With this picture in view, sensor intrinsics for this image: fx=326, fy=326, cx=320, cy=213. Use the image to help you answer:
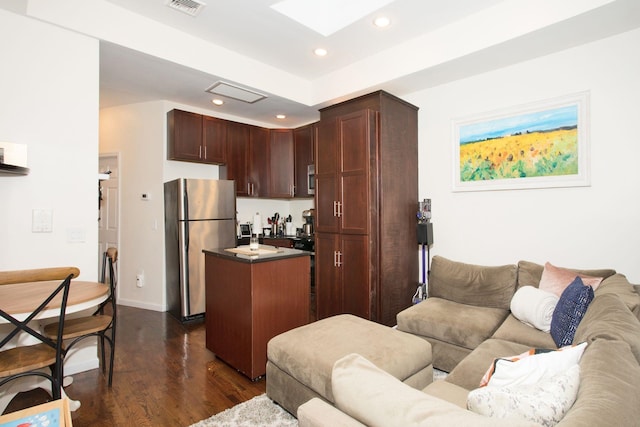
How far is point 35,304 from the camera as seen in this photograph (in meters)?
1.73

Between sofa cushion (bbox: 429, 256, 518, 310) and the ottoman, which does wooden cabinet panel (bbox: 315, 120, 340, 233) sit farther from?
the ottoman

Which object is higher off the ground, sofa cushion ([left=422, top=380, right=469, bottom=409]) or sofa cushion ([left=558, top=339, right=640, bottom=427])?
sofa cushion ([left=558, top=339, right=640, bottom=427])

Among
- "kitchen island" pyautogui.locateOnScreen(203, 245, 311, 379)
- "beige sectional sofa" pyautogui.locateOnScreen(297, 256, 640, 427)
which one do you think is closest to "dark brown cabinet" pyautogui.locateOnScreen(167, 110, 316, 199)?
"kitchen island" pyautogui.locateOnScreen(203, 245, 311, 379)

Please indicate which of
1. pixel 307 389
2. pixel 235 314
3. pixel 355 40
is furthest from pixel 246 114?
pixel 307 389

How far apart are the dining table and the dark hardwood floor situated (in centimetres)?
10

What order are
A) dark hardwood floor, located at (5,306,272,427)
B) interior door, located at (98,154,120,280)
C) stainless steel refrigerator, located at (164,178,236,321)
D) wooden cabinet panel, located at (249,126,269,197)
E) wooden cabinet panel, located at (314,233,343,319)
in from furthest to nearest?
wooden cabinet panel, located at (249,126,269,197) → interior door, located at (98,154,120,280) → stainless steel refrigerator, located at (164,178,236,321) → wooden cabinet panel, located at (314,233,343,319) → dark hardwood floor, located at (5,306,272,427)

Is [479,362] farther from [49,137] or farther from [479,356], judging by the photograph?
[49,137]

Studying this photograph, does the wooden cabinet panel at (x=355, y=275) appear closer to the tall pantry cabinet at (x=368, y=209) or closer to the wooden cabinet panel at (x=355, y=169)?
the tall pantry cabinet at (x=368, y=209)

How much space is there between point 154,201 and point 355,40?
10.4 ft

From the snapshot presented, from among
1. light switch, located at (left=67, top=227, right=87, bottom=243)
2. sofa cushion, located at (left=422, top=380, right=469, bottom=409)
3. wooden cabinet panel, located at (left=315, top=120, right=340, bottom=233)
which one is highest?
wooden cabinet panel, located at (left=315, top=120, right=340, bottom=233)

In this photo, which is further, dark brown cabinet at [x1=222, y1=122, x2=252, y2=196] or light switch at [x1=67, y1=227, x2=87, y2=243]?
dark brown cabinet at [x1=222, y1=122, x2=252, y2=196]

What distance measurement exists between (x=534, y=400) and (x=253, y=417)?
165 centimetres

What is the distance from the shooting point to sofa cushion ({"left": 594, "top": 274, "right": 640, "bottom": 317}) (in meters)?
1.77

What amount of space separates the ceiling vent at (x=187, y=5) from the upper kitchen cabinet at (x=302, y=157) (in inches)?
95.9
